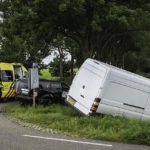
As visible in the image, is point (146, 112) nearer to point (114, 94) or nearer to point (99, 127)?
point (114, 94)

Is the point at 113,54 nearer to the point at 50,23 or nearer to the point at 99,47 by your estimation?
the point at 99,47

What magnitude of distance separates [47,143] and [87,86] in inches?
133

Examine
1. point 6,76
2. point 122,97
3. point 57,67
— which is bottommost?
point 57,67

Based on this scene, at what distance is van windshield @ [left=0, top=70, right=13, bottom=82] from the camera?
49.5 ft

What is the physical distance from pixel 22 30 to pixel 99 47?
6.58 meters

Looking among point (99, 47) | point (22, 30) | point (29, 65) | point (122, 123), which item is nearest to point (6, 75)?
point (22, 30)

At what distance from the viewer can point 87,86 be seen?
9.12 meters

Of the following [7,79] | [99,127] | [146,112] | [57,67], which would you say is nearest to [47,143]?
[99,127]

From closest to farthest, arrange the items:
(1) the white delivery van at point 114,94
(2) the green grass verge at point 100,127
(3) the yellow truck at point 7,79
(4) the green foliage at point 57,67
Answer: (2) the green grass verge at point 100,127 < (1) the white delivery van at point 114,94 < (3) the yellow truck at point 7,79 < (4) the green foliage at point 57,67

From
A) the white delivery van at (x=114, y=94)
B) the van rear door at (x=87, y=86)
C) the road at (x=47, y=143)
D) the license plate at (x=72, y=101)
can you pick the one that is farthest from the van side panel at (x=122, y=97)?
the road at (x=47, y=143)

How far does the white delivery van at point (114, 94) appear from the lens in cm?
855

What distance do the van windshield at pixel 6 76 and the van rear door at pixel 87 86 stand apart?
254 inches

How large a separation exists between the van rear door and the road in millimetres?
2053

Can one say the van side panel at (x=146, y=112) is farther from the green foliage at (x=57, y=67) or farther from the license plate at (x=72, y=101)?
the green foliage at (x=57, y=67)
